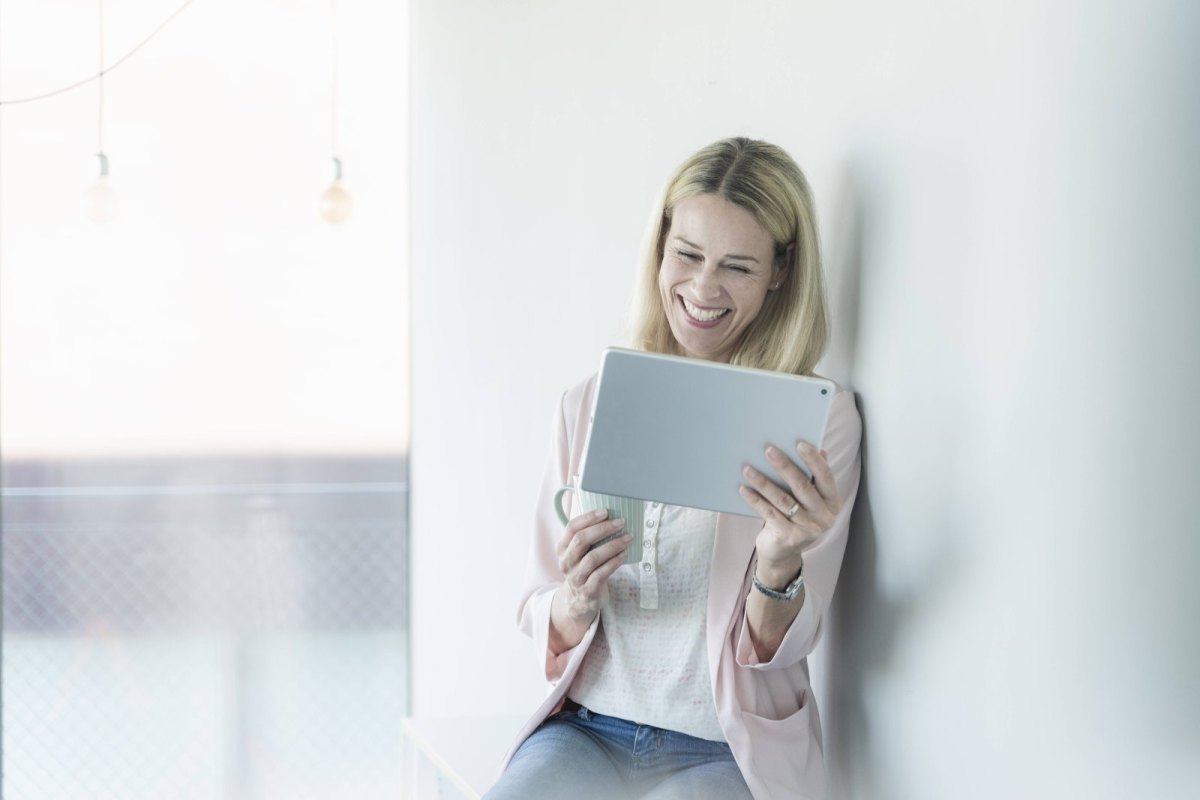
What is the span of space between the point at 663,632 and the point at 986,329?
0.52m

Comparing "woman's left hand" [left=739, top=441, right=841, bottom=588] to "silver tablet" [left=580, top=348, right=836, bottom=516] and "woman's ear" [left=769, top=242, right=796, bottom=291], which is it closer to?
"silver tablet" [left=580, top=348, right=836, bottom=516]

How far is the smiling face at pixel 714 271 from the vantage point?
1368 millimetres

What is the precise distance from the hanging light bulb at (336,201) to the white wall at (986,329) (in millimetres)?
726

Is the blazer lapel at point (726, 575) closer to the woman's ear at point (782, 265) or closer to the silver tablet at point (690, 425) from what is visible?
the silver tablet at point (690, 425)

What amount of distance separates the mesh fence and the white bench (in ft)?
3.29

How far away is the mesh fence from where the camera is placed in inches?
109

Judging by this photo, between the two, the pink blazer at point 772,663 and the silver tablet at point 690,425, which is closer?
the silver tablet at point 690,425

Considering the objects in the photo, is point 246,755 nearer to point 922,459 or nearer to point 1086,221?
point 922,459

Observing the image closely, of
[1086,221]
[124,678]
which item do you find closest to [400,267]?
[124,678]

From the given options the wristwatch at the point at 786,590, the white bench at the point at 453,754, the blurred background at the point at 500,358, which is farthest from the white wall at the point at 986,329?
the white bench at the point at 453,754

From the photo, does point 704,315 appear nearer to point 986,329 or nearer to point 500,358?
point 986,329

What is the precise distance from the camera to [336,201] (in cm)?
256

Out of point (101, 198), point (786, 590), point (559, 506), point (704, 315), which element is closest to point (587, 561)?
point (559, 506)

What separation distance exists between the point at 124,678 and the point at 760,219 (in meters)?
2.12
